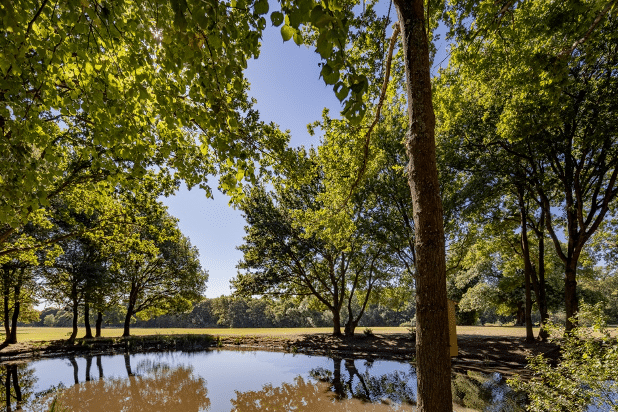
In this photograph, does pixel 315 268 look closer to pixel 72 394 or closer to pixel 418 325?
pixel 72 394

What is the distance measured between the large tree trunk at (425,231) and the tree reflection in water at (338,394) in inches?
285

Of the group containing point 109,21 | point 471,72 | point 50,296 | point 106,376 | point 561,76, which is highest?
point 471,72

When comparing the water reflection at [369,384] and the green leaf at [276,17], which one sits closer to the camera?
the green leaf at [276,17]

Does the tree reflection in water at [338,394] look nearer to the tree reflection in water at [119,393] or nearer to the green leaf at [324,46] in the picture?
the tree reflection in water at [119,393]

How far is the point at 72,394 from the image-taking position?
10.1 m

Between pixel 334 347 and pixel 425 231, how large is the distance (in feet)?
60.5

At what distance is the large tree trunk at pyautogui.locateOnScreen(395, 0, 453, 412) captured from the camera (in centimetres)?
231

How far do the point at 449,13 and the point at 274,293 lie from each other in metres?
19.9

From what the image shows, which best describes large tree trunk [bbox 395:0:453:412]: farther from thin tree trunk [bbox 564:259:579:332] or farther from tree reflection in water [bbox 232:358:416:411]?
thin tree trunk [bbox 564:259:579:332]

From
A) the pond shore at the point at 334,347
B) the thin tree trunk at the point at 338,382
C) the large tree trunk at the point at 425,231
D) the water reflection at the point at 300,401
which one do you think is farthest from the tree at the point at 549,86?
the thin tree trunk at the point at 338,382

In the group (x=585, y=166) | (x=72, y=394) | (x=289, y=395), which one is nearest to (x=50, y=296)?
(x=72, y=394)

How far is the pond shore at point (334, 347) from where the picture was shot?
12477mm

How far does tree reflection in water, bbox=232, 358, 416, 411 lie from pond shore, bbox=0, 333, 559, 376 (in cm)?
382

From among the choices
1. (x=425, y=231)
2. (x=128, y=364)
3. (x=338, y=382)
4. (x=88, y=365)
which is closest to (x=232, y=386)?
(x=338, y=382)
